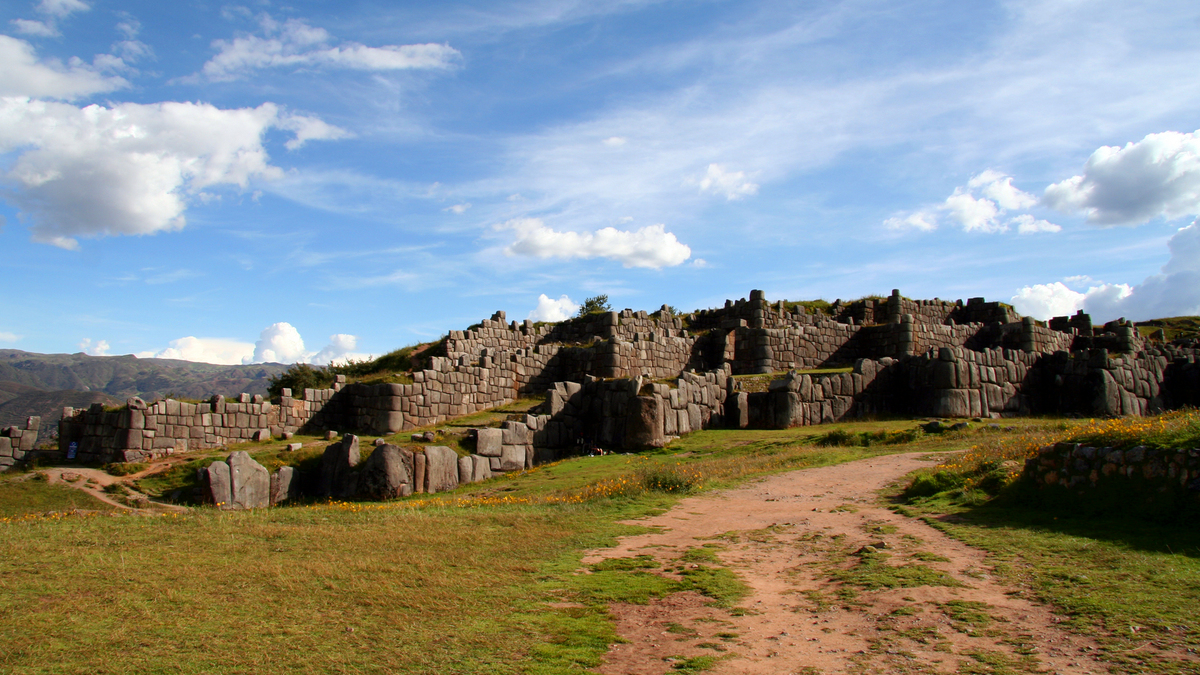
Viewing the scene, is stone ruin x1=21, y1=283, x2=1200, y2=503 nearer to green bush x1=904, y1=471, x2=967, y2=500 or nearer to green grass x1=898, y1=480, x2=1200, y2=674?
green bush x1=904, y1=471, x2=967, y2=500

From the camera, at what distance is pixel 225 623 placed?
21.4 feet

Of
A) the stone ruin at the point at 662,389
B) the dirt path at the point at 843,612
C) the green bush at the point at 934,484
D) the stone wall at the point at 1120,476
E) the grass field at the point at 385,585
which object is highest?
the stone ruin at the point at 662,389

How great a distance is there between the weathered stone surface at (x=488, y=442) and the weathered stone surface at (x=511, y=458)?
0.23m

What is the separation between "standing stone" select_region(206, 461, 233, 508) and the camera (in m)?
17.4

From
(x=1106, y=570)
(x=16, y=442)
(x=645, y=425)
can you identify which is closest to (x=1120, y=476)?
(x=1106, y=570)

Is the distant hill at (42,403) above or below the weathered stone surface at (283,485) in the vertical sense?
above

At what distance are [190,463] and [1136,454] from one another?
20.7m

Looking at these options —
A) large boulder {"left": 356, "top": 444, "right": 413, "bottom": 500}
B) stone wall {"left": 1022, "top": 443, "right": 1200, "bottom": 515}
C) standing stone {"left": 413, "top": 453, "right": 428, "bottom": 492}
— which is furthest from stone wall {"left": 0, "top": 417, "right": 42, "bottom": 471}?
stone wall {"left": 1022, "top": 443, "right": 1200, "bottom": 515}

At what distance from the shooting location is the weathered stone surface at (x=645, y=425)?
2245cm

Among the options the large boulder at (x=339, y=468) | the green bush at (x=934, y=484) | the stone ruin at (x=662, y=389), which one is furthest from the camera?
the stone ruin at (x=662, y=389)

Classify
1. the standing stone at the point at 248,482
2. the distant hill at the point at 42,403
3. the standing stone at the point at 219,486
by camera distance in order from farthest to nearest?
the distant hill at the point at 42,403 < the standing stone at the point at 248,482 < the standing stone at the point at 219,486

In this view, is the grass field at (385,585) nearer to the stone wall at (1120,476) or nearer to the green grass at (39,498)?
the stone wall at (1120,476)

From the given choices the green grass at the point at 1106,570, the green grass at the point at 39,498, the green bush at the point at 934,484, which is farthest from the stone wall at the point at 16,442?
the green grass at the point at 1106,570

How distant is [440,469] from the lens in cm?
1969
